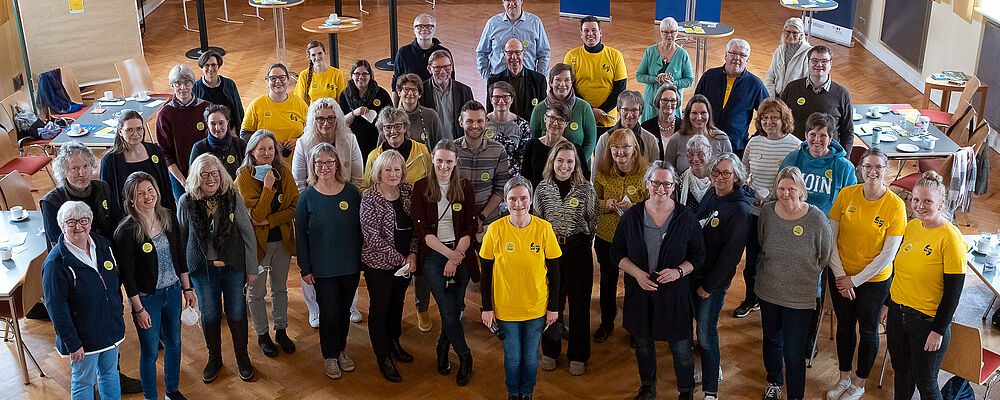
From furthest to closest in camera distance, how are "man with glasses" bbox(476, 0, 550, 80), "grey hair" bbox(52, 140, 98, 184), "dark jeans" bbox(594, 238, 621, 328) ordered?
"man with glasses" bbox(476, 0, 550, 80) → "dark jeans" bbox(594, 238, 621, 328) → "grey hair" bbox(52, 140, 98, 184)

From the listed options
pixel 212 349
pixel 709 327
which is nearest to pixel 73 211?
pixel 212 349

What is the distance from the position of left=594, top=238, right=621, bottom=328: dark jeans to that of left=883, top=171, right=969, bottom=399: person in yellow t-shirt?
163cm

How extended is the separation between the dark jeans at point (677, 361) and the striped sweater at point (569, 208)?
2.36 ft

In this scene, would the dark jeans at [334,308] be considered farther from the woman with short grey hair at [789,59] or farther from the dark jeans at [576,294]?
the woman with short grey hair at [789,59]

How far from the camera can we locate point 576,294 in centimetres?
560

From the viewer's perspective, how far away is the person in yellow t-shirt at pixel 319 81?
732 cm

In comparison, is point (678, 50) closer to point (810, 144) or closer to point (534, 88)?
point (534, 88)

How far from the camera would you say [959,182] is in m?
7.30

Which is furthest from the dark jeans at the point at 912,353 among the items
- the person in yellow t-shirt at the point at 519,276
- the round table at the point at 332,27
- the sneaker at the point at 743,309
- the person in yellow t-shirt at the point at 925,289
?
the round table at the point at 332,27

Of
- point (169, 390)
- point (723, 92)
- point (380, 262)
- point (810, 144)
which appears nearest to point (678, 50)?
point (723, 92)

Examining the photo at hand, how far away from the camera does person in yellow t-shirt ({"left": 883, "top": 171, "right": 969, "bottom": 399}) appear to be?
480cm

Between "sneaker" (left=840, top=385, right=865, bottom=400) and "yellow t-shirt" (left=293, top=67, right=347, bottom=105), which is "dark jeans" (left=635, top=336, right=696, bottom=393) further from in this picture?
"yellow t-shirt" (left=293, top=67, right=347, bottom=105)

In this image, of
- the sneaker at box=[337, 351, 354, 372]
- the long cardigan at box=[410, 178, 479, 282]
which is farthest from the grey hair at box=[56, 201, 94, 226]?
the sneaker at box=[337, 351, 354, 372]

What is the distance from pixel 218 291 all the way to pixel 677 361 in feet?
8.79
